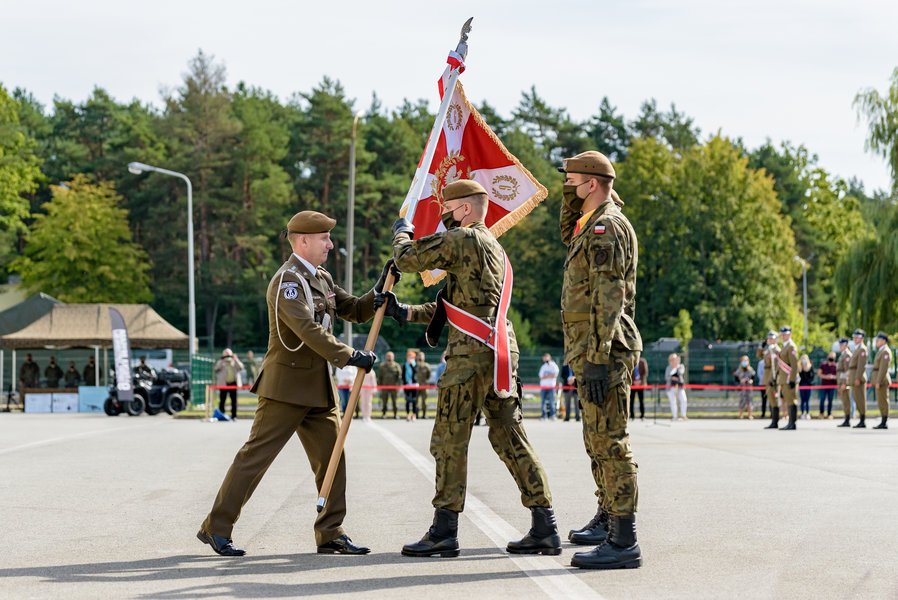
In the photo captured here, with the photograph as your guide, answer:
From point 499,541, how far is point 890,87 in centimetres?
3509

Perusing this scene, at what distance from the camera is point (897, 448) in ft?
60.8

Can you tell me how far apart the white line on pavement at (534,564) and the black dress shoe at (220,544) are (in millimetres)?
1525

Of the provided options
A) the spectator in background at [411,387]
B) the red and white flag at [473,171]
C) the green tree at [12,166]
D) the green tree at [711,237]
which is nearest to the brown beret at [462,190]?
the red and white flag at [473,171]

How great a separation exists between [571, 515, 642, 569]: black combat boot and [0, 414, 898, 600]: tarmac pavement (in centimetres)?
8

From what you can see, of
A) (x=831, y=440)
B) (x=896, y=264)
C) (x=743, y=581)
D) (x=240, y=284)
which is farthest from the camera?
(x=240, y=284)

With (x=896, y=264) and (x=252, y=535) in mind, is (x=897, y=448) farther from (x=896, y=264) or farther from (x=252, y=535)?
(x=896, y=264)

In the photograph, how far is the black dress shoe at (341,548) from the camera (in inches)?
291

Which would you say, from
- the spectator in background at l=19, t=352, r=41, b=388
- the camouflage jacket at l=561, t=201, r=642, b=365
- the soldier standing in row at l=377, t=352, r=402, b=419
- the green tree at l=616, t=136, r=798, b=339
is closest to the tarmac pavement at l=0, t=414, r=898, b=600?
the camouflage jacket at l=561, t=201, r=642, b=365

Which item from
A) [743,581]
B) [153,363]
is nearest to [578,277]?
[743,581]

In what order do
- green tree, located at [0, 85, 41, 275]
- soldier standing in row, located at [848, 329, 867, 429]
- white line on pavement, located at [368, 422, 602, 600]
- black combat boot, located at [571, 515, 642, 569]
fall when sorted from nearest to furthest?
white line on pavement, located at [368, 422, 602, 600]
black combat boot, located at [571, 515, 642, 569]
soldier standing in row, located at [848, 329, 867, 429]
green tree, located at [0, 85, 41, 275]

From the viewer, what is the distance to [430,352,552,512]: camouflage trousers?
7.21m

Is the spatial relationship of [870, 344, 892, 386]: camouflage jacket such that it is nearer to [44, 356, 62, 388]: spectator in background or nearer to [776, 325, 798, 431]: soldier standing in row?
[776, 325, 798, 431]: soldier standing in row

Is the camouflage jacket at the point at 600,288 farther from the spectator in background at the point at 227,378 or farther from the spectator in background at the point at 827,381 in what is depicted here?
the spectator in background at the point at 827,381

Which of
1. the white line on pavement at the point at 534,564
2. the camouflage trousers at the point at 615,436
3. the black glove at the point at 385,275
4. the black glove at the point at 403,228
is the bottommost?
the white line on pavement at the point at 534,564
